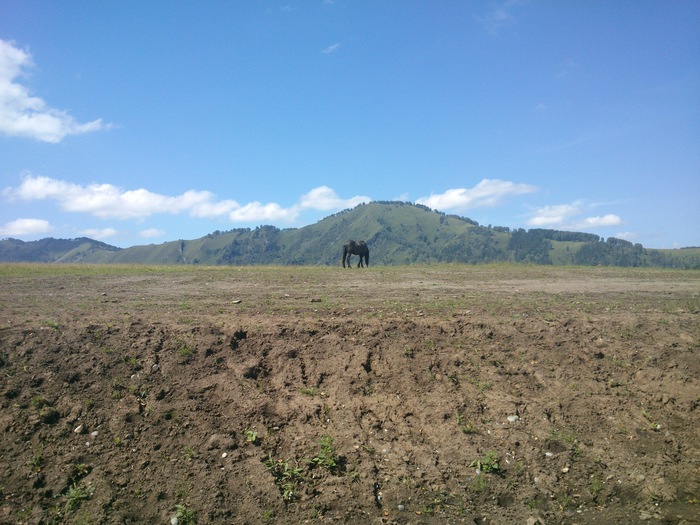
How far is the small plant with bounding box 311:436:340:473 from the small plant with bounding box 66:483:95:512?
3.10 m

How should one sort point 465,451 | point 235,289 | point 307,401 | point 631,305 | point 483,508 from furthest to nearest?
point 235,289 → point 631,305 → point 307,401 → point 465,451 → point 483,508

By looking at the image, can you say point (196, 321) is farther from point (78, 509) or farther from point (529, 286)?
point (529, 286)

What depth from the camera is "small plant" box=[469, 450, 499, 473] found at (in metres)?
6.73

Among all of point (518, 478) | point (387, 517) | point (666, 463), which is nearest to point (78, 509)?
point (387, 517)

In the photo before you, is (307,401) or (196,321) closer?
(307,401)

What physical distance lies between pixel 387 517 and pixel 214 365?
14.2ft

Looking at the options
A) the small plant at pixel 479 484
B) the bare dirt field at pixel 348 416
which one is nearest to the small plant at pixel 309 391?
the bare dirt field at pixel 348 416

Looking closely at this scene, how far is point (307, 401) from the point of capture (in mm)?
7887

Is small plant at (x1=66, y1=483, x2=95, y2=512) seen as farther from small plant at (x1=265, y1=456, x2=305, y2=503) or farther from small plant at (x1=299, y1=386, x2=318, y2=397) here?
small plant at (x1=299, y1=386, x2=318, y2=397)

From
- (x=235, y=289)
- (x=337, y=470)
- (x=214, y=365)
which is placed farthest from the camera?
(x=235, y=289)

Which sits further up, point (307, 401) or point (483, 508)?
point (307, 401)

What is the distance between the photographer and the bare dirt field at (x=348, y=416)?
609 cm

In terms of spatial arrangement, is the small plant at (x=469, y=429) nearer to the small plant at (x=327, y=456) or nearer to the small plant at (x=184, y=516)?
the small plant at (x=327, y=456)

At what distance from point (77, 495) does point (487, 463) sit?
19.4 feet
